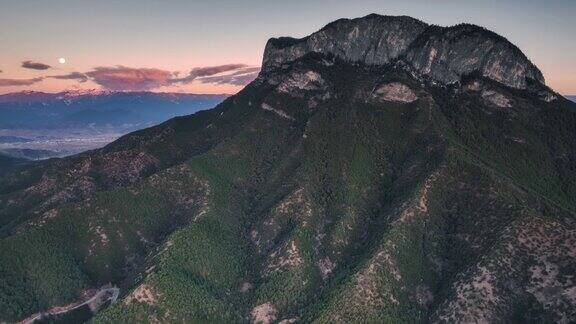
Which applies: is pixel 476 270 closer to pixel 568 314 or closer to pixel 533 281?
pixel 533 281

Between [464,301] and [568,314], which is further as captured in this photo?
[464,301]

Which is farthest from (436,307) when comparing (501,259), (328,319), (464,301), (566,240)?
(566,240)

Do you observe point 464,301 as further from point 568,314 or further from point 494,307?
point 568,314

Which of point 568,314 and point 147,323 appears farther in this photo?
point 147,323

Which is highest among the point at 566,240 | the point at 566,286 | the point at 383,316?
the point at 566,240

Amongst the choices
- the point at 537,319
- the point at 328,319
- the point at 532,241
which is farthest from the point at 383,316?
the point at 532,241

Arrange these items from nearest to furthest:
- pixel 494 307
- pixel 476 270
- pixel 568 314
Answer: pixel 568 314
pixel 494 307
pixel 476 270

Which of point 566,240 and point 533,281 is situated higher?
point 566,240

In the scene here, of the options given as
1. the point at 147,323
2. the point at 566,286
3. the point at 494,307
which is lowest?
the point at 147,323

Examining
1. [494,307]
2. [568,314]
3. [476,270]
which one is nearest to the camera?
[568,314]
